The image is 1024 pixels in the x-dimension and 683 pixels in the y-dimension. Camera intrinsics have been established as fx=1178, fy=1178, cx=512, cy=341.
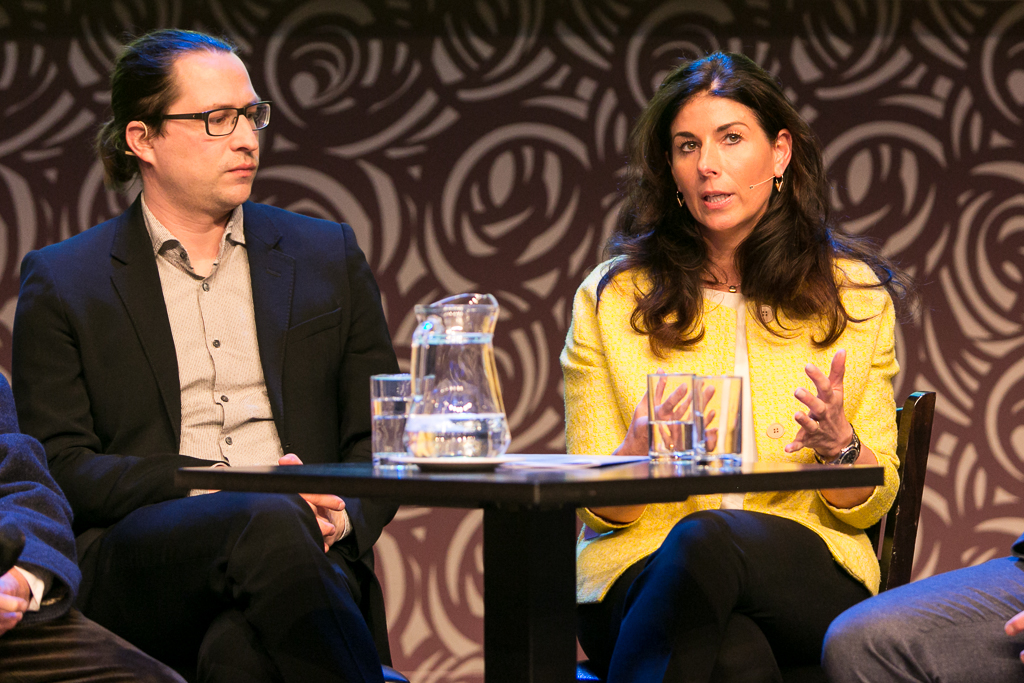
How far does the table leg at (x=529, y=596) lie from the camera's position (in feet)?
4.68

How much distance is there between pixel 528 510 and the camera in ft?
4.68

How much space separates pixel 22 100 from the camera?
137 inches

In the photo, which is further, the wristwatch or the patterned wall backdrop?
the patterned wall backdrop

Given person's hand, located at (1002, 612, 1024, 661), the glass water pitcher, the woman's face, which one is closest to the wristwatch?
person's hand, located at (1002, 612, 1024, 661)

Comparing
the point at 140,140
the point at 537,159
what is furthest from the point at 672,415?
the point at 537,159

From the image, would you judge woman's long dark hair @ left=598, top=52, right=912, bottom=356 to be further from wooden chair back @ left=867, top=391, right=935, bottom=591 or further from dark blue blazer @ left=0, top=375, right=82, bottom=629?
dark blue blazer @ left=0, top=375, right=82, bottom=629

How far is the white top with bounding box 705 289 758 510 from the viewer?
2.16 m

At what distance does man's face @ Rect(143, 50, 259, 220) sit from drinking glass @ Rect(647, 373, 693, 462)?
1.11 m

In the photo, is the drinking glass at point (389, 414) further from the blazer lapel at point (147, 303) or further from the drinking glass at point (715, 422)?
the blazer lapel at point (147, 303)

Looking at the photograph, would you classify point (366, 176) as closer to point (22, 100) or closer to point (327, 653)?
point (22, 100)

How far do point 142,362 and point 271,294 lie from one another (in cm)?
28

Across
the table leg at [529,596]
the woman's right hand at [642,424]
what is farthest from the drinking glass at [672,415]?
the table leg at [529,596]

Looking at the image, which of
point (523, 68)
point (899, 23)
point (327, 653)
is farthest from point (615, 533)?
point (899, 23)

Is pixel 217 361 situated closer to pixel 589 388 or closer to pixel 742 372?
pixel 589 388
